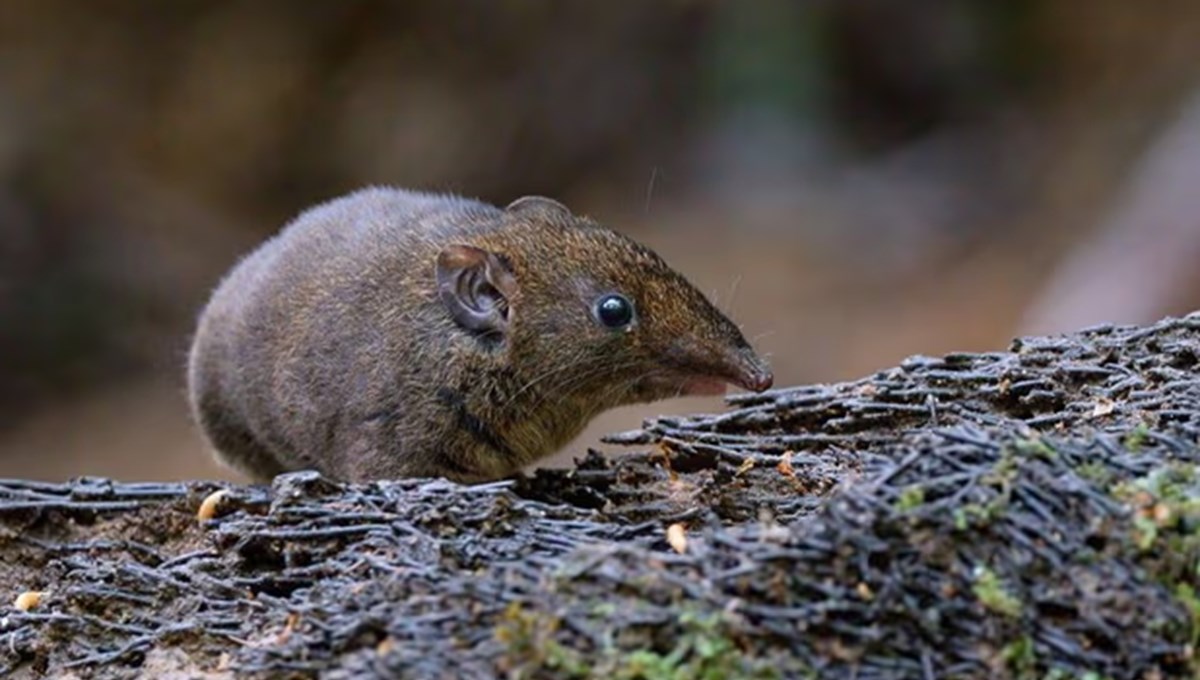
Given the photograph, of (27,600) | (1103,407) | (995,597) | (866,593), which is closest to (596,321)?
(1103,407)

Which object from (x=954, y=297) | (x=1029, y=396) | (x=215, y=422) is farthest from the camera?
(x=954, y=297)

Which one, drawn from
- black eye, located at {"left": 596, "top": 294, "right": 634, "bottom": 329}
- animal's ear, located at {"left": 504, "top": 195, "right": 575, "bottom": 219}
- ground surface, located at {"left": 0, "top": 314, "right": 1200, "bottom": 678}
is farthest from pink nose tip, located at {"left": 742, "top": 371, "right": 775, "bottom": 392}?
animal's ear, located at {"left": 504, "top": 195, "right": 575, "bottom": 219}

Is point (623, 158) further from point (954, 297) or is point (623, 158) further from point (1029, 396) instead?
point (1029, 396)

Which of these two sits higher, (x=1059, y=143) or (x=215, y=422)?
(x=1059, y=143)

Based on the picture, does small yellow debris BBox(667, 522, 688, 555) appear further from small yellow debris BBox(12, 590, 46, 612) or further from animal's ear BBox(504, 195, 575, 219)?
small yellow debris BBox(12, 590, 46, 612)

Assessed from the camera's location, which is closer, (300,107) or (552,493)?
(552,493)

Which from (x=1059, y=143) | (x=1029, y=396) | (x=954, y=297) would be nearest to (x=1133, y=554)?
(x=1029, y=396)

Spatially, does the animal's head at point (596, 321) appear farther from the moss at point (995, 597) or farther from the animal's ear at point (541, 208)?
the moss at point (995, 597)

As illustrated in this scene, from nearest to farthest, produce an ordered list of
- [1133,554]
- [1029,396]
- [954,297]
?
[1133,554]
[1029,396]
[954,297]
